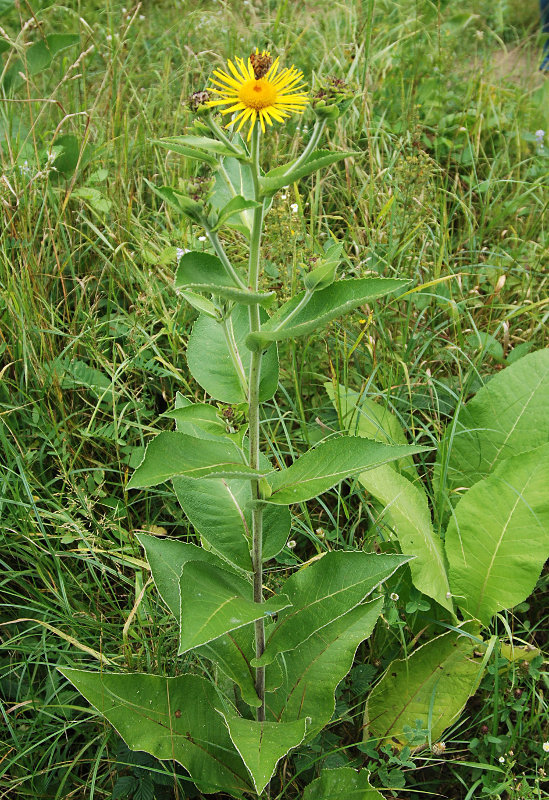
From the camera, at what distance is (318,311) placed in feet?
4.50

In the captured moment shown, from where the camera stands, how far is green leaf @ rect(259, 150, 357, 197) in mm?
1196

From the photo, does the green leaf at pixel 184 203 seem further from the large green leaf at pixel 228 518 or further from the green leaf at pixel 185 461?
the large green leaf at pixel 228 518

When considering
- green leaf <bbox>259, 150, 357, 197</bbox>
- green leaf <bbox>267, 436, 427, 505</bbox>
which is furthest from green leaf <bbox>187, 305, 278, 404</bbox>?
green leaf <bbox>259, 150, 357, 197</bbox>

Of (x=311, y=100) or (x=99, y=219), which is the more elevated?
(x=311, y=100)

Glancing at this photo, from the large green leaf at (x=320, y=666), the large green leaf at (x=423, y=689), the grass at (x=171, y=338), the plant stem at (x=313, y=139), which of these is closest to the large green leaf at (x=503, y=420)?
the grass at (x=171, y=338)

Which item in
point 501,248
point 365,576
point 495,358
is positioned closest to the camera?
point 365,576

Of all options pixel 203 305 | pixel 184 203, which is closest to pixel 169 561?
pixel 203 305

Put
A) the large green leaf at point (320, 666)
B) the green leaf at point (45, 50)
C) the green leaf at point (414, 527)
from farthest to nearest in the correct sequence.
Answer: the green leaf at point (45, 50) → the green leaf at point (414, 527) → the large green leaf at point (320, 666)

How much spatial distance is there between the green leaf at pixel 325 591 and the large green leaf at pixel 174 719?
21 cm

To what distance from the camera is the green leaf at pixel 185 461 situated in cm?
127

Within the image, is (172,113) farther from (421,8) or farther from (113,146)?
(421,8)

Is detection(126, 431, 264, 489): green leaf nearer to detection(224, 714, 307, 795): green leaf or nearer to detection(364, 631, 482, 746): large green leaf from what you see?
detection(224, 714, 307, 795): green leaf

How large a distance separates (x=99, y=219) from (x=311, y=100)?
66.3 inches

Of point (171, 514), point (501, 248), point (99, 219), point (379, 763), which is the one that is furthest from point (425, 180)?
point (379, 763)
